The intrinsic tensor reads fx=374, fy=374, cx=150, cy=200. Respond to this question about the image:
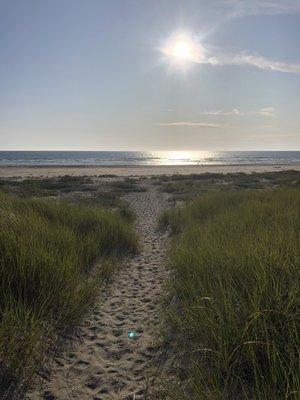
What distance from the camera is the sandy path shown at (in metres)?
3.67

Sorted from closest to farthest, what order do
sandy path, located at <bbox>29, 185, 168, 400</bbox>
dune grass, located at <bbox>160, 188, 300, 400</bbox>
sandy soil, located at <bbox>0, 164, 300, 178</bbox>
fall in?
dune grass, located at <bbox>160, 188, 300, 400</bbox>
sandy path, located at <bbox>29, 185, 168, 400</bbox>
sandy soil, located at <bbox>0, 164, 300, 178</bbox>

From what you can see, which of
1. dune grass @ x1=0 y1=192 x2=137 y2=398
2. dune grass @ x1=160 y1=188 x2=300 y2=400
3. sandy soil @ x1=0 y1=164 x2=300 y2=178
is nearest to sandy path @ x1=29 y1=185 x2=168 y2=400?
dune grass @ x1=0 y1=192 x2=137 y2=398

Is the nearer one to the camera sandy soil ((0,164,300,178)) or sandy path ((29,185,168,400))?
sandy path ((29,185,168,400))

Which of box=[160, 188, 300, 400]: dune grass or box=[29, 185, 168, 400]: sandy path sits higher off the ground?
box=[160, 188, 300, 400]: dune grass

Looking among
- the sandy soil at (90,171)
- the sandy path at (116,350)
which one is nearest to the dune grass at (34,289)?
the sandy path at (116,350)

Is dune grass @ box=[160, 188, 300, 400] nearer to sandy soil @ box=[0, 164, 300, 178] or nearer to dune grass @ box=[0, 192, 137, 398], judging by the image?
dune grass @ box=[0, 192, 137, 398]

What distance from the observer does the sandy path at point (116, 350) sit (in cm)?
367

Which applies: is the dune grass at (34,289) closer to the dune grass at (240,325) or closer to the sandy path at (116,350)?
the sandy path at (116,350)

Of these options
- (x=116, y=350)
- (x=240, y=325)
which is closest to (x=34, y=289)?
(x=116, y=350)

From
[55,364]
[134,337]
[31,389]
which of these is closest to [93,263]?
[134,337]

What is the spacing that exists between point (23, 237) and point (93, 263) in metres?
2.26

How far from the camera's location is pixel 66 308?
5039mm

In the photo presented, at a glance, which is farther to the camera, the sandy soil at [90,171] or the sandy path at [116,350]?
the sandy soil at [90,171]

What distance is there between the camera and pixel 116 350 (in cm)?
454
